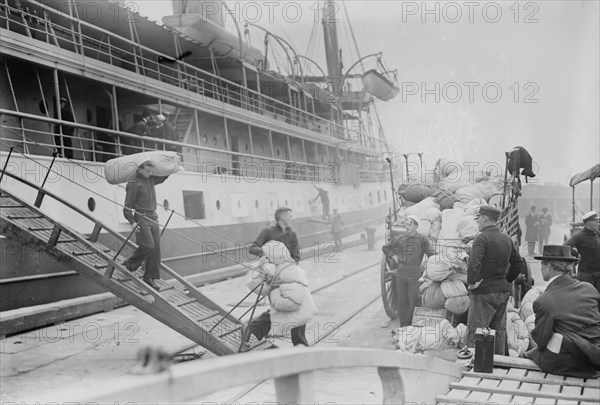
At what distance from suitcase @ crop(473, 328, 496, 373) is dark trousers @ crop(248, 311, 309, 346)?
2.66m

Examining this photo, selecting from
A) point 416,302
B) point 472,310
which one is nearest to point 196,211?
point 416,302

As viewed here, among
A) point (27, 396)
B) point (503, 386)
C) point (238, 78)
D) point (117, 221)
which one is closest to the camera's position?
point (503, 386)

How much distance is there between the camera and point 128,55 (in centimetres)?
1659

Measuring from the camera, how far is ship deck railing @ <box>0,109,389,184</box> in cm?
1038

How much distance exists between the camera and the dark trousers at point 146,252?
274 inches

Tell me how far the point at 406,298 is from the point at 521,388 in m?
3.90

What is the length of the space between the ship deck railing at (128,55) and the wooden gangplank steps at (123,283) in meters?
4.38

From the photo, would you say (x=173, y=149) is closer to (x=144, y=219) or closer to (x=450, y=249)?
(x=144, y=219)

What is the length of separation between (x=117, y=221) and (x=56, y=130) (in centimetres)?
278

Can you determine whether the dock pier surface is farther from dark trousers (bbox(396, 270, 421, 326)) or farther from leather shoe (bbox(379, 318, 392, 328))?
dark trousers (bbox(396, 270, 421, 326))

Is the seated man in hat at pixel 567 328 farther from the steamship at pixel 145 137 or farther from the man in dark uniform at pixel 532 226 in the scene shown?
the man in dark uniform at pixel 532 226

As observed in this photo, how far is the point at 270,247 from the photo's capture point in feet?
20.7

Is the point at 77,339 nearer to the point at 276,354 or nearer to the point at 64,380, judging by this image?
the point at 64,380

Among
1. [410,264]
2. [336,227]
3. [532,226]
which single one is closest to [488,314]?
Answer: [410,264]
